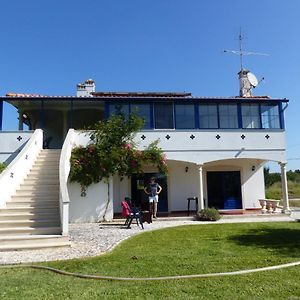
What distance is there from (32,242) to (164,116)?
9.64 metres

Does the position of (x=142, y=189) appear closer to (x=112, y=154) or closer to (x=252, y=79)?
(x=112, y=154)

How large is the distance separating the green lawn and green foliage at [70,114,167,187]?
5211 millimetres

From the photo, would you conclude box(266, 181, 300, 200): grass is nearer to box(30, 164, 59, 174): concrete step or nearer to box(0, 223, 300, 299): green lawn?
box(30, 164, 59, 174): concrete step

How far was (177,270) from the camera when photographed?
21.0 feet

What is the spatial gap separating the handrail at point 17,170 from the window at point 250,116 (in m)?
9.78

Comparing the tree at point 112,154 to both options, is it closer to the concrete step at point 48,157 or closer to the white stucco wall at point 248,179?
the concrete step at point 48,157

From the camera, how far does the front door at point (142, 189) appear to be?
18.1 m

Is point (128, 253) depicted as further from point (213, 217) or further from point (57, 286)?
point (213, 217)

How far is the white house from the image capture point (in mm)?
15445

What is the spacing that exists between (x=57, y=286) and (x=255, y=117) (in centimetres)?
1419

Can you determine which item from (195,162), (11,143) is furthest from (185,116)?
(11,143)

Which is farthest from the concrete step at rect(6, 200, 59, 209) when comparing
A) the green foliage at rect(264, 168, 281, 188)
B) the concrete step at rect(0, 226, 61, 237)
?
the green foliage at rect(264, 168, 281, 188)

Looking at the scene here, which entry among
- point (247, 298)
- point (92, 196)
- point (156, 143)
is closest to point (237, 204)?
point (156, 143)

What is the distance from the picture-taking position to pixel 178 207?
18.2m
